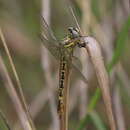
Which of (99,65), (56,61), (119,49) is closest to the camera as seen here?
(99,65)

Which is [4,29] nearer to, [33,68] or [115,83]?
[33,68]

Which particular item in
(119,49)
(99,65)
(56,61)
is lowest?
(56,61)

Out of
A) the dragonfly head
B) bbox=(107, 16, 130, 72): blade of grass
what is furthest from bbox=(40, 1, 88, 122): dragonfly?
bbox=(107, 16, 130, 72): blade of grass

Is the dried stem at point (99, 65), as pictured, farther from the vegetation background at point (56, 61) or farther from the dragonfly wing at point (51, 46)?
the vegetation background at point (56, 61)

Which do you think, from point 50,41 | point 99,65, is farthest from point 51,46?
point 99,65

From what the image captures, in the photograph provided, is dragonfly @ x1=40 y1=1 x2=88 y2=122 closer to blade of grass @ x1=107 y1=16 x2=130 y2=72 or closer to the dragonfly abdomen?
the dragonfly abdomen

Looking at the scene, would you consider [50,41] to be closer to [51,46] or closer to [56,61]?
[51,46]

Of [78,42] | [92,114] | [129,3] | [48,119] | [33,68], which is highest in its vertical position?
[78,42]

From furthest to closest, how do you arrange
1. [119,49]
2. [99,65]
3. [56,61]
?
[56,61], [119,49], [99,65]

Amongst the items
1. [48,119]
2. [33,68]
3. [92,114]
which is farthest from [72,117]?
[92,114]
